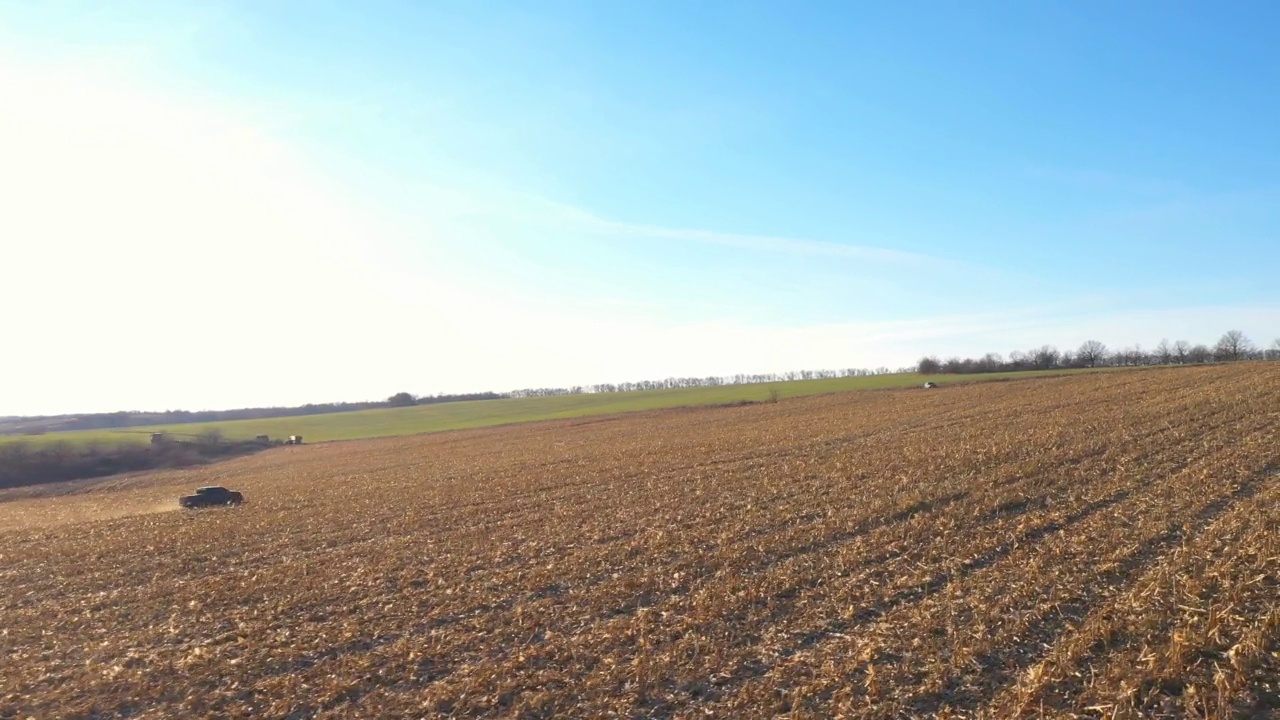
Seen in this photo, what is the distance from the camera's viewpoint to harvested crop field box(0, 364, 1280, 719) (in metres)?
8.79

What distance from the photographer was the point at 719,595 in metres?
12.3

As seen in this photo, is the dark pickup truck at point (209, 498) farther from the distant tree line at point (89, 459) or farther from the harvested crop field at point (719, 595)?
the distant tree line at point (89, 459)

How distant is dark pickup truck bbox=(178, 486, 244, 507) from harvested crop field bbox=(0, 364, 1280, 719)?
389 centimetres

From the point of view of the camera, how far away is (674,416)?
69.9 metres

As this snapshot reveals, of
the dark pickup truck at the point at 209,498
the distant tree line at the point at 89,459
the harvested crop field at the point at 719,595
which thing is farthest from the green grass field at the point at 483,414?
the harvested crop field at the point at 719,595

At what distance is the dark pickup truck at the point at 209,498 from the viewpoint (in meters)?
31.7

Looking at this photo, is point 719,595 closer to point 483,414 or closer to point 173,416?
point 483,414

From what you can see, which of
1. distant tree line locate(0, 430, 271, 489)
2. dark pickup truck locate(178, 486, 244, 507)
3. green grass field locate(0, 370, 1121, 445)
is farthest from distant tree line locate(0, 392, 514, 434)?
dark pickup truck locate(178, 486, 244, 507)

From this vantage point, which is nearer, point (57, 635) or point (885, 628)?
point (885, 628)

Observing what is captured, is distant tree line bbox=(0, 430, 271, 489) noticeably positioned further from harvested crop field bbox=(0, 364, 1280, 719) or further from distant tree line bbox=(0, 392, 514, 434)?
distant tree line bbox=(0, 392, 514, 434)

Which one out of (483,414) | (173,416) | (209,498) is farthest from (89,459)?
→ (173,416)

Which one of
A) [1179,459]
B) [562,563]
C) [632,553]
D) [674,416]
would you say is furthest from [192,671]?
[674,416]

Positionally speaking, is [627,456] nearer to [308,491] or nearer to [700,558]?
[308,491]

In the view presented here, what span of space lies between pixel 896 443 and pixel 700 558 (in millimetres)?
18760
